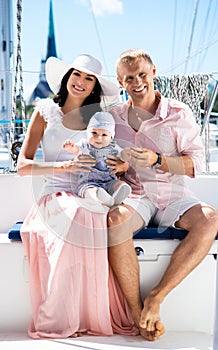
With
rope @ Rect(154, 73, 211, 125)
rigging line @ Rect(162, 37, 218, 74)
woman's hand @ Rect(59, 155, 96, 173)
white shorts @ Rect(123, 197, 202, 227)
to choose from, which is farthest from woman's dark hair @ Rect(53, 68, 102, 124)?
rigging line @ Rect(162, 37, 218, 74)

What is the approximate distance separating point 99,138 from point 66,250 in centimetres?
42

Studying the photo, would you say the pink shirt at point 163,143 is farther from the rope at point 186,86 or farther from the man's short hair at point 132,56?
the rope at point 186,86

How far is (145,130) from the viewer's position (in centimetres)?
238

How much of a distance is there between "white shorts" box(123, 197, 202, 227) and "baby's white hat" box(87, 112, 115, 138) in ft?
0.92

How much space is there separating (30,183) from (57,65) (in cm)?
54

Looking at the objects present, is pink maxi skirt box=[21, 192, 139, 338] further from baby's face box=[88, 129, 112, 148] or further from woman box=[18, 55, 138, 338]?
baby's face box=[88, 129, 112, 148]

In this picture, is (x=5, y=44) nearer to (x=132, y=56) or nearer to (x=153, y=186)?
(x=132, y=56)

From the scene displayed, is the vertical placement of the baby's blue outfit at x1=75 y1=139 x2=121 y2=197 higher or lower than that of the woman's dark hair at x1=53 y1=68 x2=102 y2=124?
lower

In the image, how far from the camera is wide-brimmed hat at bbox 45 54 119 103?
2.36 meters

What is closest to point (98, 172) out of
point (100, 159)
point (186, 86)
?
point (100, 159)

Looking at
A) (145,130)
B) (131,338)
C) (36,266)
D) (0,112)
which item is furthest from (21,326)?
(0,112)

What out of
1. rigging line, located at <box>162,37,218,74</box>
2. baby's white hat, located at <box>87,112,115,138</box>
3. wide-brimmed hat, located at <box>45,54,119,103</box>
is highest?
rigging line, located at <box>162,37,218,74</box>

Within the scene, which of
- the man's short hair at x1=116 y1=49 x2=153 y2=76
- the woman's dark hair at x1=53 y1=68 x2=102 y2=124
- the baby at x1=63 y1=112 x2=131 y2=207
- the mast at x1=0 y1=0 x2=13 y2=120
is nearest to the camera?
the baby at x1=63 y1=112 x2=131 y2=207

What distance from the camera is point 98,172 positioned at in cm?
219
